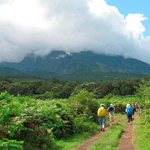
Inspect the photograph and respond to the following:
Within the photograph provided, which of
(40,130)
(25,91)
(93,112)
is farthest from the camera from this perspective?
(25,91)

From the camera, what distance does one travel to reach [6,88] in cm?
7381

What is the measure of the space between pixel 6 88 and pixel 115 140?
73.3 m

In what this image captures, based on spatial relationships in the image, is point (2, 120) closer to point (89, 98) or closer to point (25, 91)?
point (89, 98)

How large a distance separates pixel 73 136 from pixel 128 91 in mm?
66651

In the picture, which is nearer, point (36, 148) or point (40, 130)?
point (36, 148)

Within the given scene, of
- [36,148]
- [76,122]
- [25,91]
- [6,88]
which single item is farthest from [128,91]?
[36,148]

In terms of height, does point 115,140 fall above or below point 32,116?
below

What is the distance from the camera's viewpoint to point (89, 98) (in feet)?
55.9

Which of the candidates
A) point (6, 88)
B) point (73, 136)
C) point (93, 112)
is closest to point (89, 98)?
point (93, 112)

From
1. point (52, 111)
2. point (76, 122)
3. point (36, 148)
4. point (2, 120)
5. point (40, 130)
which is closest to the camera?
point (2, 120)

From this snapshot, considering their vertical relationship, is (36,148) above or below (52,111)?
below

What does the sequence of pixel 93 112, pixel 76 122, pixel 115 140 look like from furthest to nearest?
pixel 93 112 → pixel 76 122 → pixel 115 140

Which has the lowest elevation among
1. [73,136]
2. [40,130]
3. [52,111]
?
[73,136]

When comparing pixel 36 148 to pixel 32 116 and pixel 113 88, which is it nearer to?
pixel 32 116
